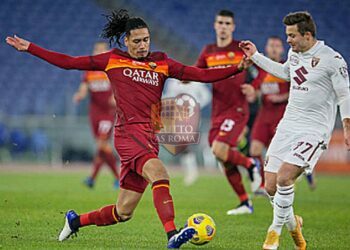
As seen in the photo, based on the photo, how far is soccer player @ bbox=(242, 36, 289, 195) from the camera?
1364 cm

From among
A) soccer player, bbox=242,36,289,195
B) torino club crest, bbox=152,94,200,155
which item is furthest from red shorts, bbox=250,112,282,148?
torino club crest, bbox=152,94,200,155

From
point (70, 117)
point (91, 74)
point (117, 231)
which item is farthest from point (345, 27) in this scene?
point (117, 231)

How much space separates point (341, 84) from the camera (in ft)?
22.0

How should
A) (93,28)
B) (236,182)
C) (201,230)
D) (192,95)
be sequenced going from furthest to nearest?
1. (93,28)
2. (192,95)
3. (236,182)
4. (201,230)

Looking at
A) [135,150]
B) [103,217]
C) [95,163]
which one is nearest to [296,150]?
[135,150]

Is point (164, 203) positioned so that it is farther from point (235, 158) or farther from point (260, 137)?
point (260, 137)

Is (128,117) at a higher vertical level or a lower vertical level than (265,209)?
higher

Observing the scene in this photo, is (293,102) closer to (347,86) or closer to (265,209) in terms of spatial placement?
(347,86)

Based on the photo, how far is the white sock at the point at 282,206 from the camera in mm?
6729

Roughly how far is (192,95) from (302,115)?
11.3 metres

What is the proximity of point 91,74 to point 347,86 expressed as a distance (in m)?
9.54

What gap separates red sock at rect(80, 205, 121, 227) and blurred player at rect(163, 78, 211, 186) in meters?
9.26

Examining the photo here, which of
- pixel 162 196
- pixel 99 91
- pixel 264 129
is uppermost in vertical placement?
pixel 162 196

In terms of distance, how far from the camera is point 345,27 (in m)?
25.6
